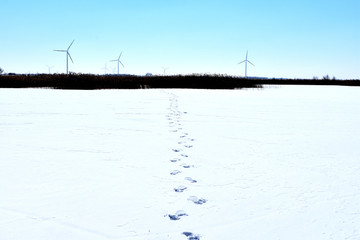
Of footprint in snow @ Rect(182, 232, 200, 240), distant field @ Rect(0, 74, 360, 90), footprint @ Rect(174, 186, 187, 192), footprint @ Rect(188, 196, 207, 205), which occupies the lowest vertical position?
footprint in snow @ Rect(182, 232, 200, 240)

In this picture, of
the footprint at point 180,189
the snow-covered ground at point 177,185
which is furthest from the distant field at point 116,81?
the footprint at point 180,189

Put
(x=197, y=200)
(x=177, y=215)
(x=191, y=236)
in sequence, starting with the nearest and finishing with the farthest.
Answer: (x=191, y=236) < (x=177, y=215) < (x=197, y=200)

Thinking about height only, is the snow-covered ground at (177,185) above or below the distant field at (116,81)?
below

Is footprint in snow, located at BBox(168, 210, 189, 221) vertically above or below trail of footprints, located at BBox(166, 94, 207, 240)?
below

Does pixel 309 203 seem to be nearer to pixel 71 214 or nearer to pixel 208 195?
pixel 208 195

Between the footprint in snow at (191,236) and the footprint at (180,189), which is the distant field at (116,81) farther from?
the footprint in snow at (191,236)

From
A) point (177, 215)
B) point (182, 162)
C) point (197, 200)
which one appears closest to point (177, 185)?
point (197, 200)

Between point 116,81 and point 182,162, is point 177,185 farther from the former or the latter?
point 116,81

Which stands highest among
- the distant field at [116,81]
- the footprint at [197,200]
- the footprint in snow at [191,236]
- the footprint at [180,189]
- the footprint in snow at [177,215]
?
the distant field at [116,81]

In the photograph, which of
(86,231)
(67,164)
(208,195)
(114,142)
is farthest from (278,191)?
(114,142)

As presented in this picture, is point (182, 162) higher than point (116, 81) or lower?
lower


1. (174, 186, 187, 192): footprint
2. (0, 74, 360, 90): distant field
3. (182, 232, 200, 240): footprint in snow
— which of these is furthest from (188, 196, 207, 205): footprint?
(0, 74, 360, 90): distant field

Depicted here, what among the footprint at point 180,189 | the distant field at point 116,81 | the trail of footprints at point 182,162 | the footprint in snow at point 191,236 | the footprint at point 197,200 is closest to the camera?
the footprint in snow at point 191,236

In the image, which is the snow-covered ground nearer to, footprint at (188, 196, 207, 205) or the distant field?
footprint at (188, 196, 207, 205)
